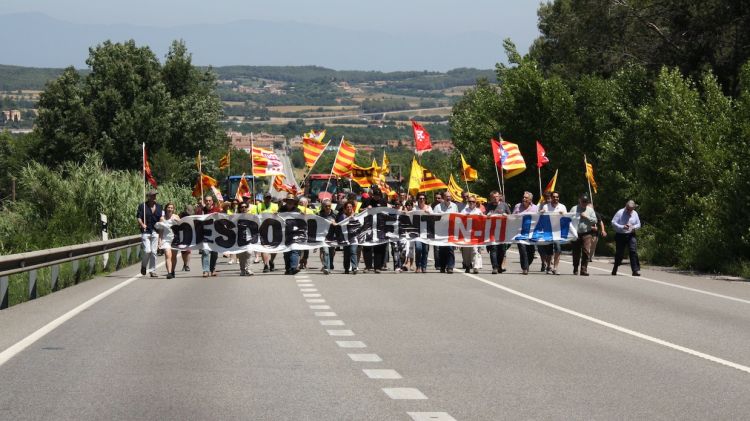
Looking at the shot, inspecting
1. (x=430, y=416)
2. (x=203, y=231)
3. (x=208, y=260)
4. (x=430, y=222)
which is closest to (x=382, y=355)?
(x=430, y=416)

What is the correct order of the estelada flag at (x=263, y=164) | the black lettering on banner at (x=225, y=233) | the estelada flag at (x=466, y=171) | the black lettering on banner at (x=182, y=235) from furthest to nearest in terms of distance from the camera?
the estelada flag at (x=466, y=171) → the estelada flag at (x=263, y=164) → the black lettering on banner at (x=225, y=233) → the black lettering on banner at (x=182, y=235)

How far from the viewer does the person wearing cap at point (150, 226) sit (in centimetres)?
2897

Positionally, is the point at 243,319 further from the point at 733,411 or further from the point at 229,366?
the point at 733,411

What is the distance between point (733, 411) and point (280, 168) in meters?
35.8

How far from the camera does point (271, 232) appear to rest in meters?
31.2

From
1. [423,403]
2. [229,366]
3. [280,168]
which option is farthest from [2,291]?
[280,168]

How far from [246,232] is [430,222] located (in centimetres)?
431

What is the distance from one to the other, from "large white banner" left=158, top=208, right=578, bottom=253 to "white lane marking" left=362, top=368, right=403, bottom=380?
18464 mm

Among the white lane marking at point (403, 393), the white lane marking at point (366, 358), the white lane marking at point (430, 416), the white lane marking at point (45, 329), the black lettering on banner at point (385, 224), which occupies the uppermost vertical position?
the black lettering on banner at point (385, 224)

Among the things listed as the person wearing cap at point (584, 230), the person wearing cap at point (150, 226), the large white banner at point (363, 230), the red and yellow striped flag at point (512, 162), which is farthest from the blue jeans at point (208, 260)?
the red and yellow striped flag at point (512, 162)

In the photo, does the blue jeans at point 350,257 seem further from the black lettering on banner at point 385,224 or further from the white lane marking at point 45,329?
the white lane marking at point 45,329

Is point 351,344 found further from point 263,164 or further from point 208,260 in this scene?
point 263,164

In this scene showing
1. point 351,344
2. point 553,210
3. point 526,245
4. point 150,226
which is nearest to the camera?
point 351,344

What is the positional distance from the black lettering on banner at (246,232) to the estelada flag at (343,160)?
10258mm
